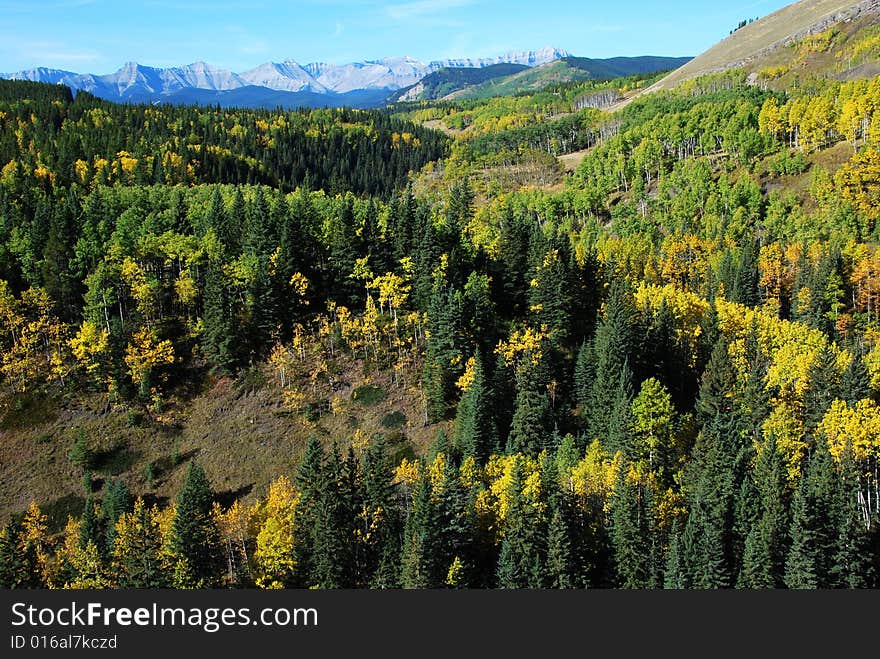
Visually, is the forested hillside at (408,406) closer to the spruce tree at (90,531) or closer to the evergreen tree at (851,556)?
the evergreen tree at (851,556)

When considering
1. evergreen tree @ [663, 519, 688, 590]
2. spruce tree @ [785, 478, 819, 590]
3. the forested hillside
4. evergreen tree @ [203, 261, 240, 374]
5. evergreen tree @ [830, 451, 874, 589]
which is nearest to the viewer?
evergreen tree @ [663, 519, 688, 590]

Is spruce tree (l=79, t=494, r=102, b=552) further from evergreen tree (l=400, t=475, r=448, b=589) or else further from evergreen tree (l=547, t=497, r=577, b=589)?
evergreen tree (l=547, t=497, r=577, b=589)

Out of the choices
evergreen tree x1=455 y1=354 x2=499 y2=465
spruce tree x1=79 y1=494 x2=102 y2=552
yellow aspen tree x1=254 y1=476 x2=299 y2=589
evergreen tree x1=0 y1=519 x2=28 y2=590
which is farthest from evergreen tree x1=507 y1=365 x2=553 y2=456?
evergreen tree x1=0 y1=519 x2=28 y2=590

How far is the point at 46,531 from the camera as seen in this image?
2899 inches

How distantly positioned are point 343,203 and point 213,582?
5989 centimetres

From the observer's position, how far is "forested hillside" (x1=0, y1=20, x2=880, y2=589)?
58.8 meters

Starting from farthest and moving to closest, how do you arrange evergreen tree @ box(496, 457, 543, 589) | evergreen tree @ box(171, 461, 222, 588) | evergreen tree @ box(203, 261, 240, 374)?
evergreen tree @ box(203, 261, 240, 374)
evergreen tree @ box(171, 461, 222, 588)
evergreen tree @ box(496, 457, 543, 589)

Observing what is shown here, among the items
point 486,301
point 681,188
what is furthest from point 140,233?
point 681,188

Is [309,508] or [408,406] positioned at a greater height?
[408,406]

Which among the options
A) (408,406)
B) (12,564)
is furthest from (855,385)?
(12,564)

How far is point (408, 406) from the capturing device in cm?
8519

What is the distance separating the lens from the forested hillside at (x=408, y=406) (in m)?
58.8

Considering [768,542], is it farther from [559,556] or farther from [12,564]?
[12,564]

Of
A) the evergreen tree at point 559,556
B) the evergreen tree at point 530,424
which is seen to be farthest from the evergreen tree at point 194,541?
the evergreen tree at point 530,424
